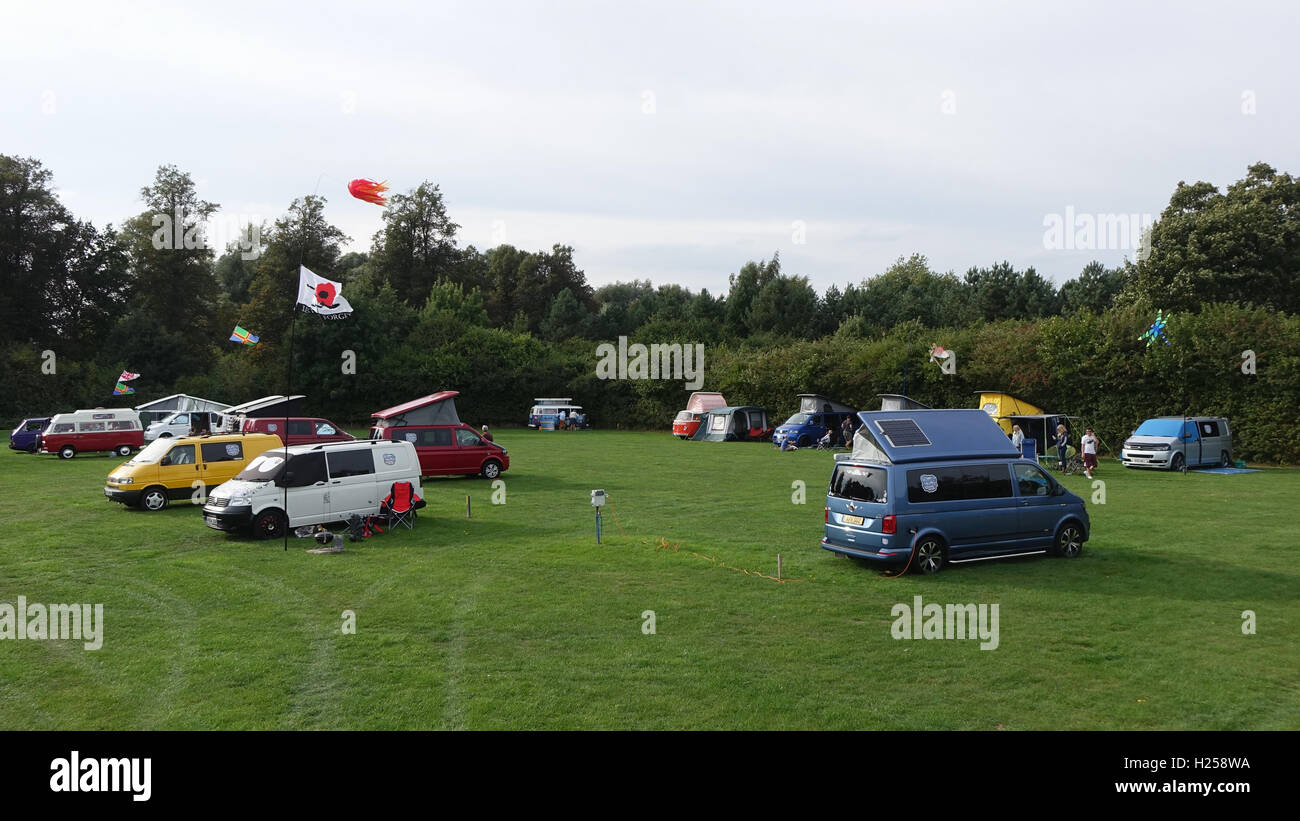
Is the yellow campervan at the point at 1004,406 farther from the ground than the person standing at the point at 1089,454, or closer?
farther from the ground

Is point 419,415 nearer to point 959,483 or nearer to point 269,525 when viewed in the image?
point 269,525

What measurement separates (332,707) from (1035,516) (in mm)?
11085

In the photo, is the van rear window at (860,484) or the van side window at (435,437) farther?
the van side window at (435,437)

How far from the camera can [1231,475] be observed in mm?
27609

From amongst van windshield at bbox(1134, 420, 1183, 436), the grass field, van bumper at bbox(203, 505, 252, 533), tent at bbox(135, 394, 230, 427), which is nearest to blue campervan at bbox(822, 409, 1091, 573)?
the grass field

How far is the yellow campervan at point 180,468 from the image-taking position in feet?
66.3

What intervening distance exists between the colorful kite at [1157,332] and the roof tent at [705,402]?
20896 millimetres

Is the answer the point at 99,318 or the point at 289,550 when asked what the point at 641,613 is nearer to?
the point at 289,550

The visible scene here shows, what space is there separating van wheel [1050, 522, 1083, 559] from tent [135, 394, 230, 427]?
126 feet

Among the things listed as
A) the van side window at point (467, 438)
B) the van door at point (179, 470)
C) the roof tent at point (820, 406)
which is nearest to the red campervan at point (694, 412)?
the roof tent at point (820, 406)

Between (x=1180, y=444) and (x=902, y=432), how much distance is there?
20259mm

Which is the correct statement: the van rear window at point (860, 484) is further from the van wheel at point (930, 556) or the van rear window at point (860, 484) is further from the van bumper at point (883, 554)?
the van wheel at point (930, 556)

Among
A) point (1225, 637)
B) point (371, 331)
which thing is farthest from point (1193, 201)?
point (371, 331)

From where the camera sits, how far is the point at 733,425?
150 feet
